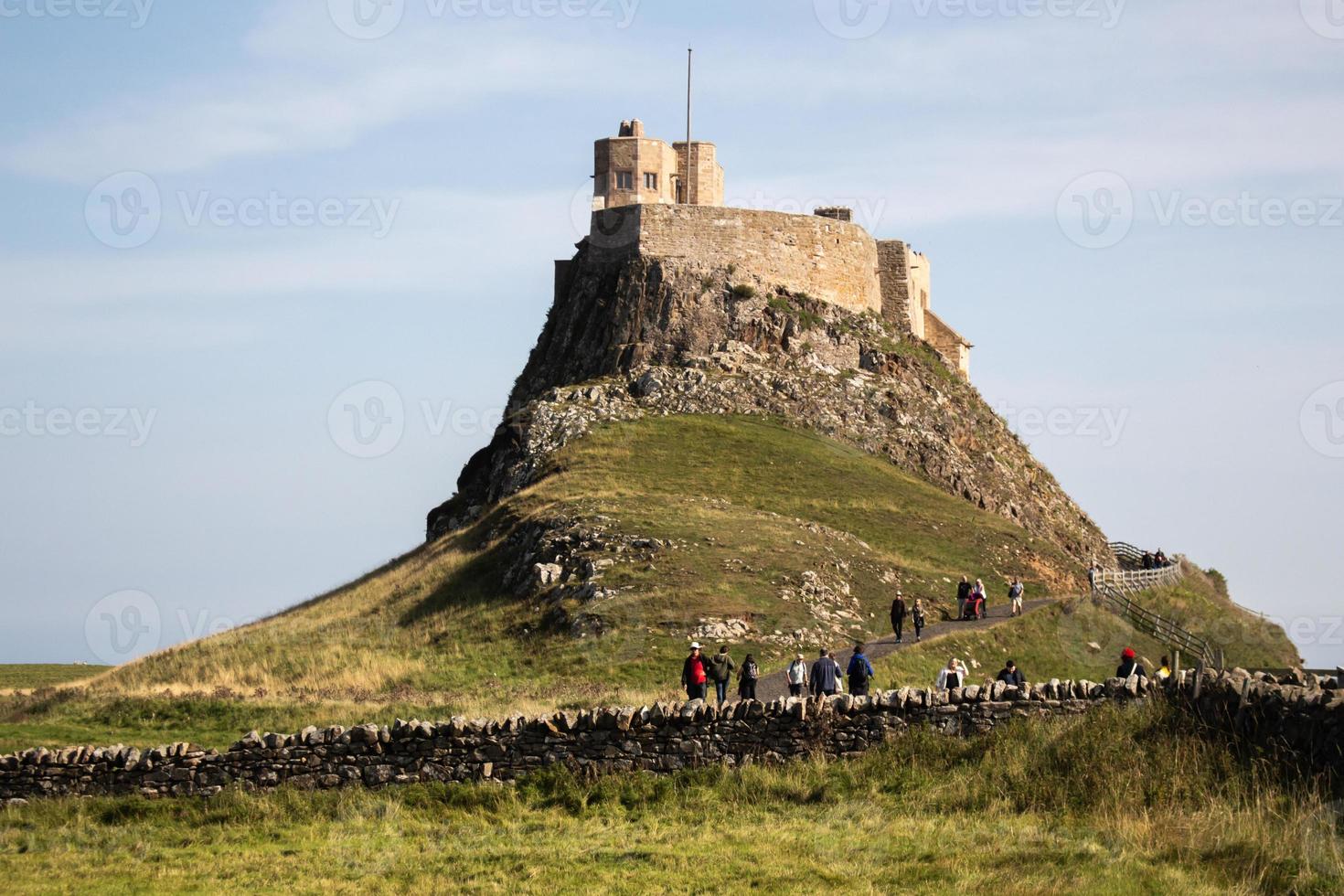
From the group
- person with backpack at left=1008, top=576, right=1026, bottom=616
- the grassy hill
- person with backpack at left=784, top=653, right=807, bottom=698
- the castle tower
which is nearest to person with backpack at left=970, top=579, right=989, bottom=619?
person with backpack at left=1008, top=576, right=1026, bottom=616

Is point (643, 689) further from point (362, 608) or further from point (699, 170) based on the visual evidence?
point (699, 170)

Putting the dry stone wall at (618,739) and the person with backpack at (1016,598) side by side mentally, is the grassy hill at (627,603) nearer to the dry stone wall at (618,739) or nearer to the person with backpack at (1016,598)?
the person with backpack at (1016,598)

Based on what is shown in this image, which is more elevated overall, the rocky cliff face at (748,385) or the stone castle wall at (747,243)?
the stone castle wall at (747,243)

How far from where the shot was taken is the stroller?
45906 millimetres

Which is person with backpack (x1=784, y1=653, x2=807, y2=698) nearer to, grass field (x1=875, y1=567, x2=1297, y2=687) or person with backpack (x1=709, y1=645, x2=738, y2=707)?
person with backpack (x1=709, y1=645, x2=738, y2=707)

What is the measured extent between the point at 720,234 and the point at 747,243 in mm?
1354

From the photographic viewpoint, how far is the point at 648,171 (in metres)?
75.7

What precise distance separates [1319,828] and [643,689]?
2032cm

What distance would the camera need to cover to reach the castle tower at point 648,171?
75.5m

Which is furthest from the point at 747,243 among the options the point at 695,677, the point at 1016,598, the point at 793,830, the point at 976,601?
the point at 793,830

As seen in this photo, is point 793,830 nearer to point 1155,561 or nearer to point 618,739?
point 618,739

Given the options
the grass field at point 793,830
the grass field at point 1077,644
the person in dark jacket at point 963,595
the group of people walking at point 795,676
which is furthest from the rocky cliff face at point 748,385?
the grass field at point 793,830

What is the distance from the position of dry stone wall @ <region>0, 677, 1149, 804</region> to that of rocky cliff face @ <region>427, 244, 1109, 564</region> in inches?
1534

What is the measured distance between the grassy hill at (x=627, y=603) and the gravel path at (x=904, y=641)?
2.57 ft
